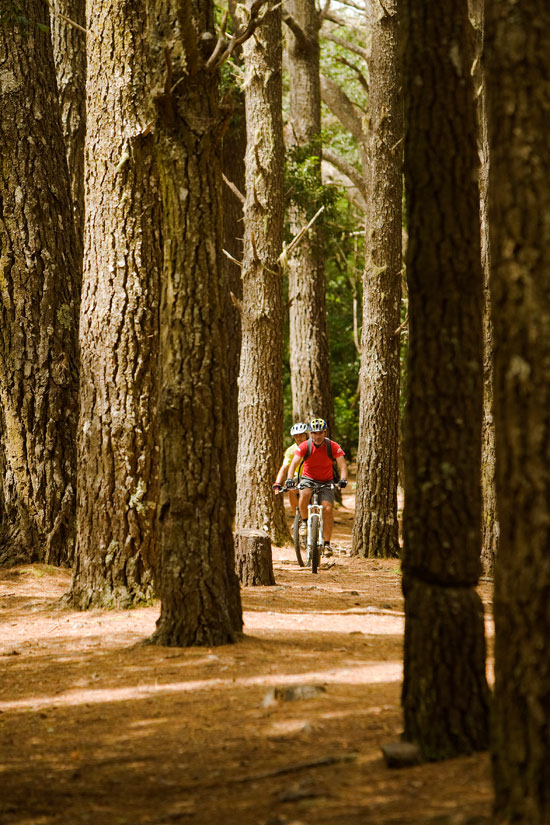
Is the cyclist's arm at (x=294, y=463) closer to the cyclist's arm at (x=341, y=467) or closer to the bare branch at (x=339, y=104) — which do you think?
the cyclist's arm at (x=341, y=467)

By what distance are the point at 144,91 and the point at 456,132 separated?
560 cm

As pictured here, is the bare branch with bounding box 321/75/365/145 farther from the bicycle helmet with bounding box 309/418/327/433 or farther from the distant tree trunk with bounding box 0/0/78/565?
the distant tree trunk with bounding box 0/0/78/565

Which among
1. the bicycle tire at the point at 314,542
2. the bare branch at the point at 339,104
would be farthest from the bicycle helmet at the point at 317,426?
the bare branch at the point at 339,104

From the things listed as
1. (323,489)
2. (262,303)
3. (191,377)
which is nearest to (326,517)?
(323,489)

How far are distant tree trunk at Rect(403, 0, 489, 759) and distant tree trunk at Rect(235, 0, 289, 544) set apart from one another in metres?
11.4

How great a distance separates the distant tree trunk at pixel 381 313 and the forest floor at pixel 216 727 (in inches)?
236

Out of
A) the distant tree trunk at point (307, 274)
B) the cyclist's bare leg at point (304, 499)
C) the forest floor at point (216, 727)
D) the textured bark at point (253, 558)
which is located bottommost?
the forest floor at point (216, 727)

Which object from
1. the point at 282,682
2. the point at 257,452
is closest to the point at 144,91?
the point at 282,682

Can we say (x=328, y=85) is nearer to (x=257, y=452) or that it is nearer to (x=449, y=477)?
(x=257, y=452)

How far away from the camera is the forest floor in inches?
172

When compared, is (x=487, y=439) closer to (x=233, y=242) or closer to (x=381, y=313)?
(x=381, y=313)

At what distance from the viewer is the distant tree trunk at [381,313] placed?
Answer: 15.8m

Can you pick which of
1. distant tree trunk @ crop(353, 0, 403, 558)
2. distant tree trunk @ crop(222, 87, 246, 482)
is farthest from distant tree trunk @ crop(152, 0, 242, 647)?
distant tree trunk @ crop(222, 87, 246, 482)

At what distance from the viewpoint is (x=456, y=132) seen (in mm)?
4844
